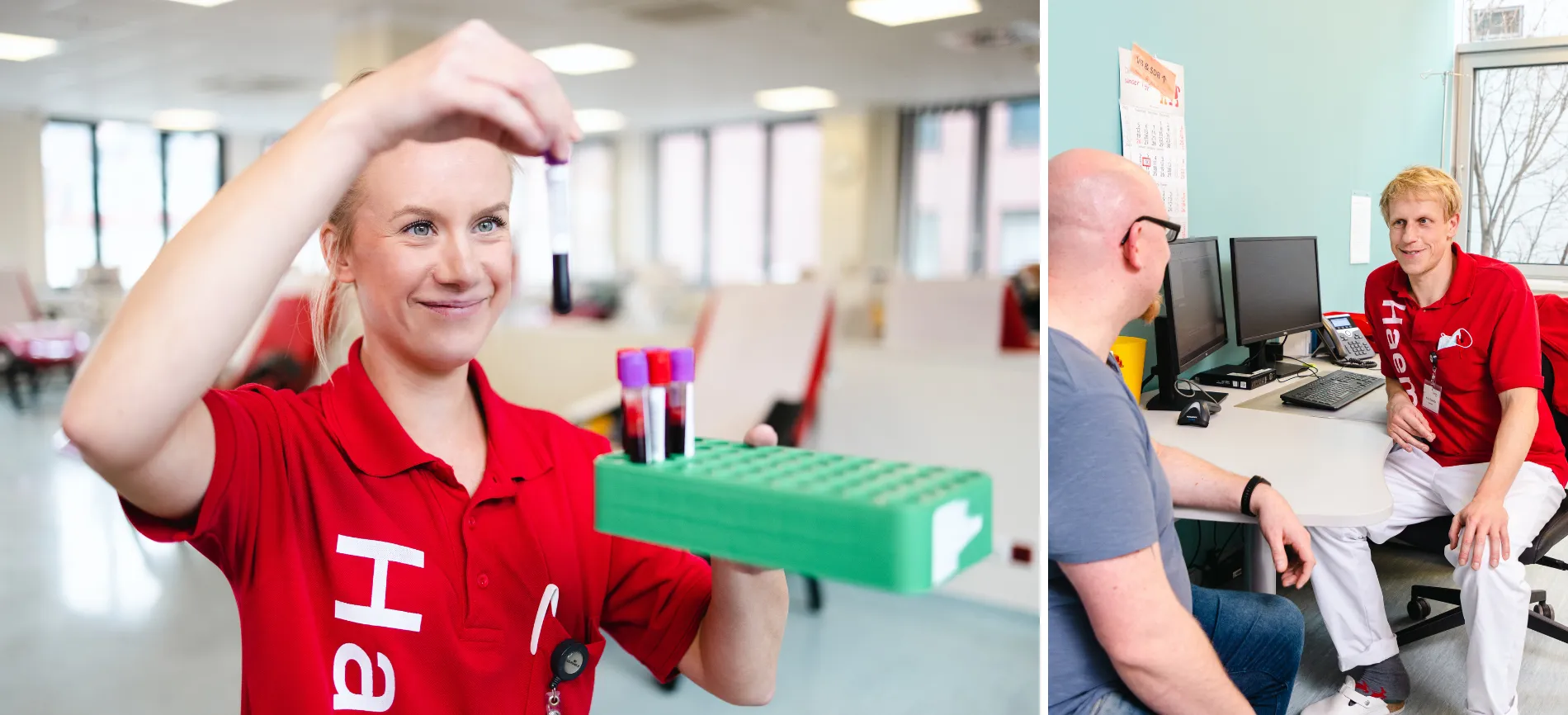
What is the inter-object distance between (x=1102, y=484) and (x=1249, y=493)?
6.5 inches

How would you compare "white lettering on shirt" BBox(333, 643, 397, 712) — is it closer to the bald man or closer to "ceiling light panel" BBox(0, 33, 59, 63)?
the bald man

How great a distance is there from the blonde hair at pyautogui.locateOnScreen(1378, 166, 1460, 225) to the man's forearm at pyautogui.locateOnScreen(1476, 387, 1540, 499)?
0.49ft

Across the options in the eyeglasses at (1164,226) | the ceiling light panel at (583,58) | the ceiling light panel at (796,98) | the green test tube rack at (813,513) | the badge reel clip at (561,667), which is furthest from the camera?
the ceiling light panel at (796,98)

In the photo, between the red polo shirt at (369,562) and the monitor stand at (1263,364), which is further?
the monitor stand at (1263,364)

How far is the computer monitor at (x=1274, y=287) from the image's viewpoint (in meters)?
0.76

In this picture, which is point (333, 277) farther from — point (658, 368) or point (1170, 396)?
point (1170, 396)

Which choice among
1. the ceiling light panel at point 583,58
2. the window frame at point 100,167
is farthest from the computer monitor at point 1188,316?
the ceiling light panel at point 583,58

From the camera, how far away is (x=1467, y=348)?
735 millimetres

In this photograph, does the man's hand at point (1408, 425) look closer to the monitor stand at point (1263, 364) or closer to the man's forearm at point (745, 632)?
the monitor stand at point (1263, 364)

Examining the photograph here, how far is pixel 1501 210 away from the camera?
2.28 feet

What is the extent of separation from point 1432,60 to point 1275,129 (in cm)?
11

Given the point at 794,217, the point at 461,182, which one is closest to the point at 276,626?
the point at 461,182

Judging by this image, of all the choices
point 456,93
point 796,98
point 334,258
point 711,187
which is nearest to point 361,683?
point 334,258

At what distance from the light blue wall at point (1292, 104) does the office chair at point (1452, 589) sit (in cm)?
18
